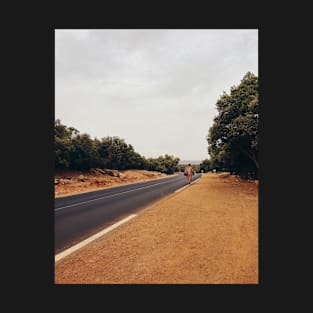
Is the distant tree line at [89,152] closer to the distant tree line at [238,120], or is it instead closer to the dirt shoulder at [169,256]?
the distant tree line at [238,120]

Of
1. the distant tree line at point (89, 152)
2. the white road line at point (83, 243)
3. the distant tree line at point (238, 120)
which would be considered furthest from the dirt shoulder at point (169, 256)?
the distant tree line at point (89, 152)

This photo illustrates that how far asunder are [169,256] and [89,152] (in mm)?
29262

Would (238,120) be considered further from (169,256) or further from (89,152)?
(89,152)

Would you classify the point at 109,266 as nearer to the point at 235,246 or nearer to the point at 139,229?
the point at 139,229

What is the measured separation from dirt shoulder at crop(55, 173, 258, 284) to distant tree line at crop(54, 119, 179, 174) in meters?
24.0

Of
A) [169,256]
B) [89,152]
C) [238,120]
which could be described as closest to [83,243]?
[169,256]

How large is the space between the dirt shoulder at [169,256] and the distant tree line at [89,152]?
24.0m

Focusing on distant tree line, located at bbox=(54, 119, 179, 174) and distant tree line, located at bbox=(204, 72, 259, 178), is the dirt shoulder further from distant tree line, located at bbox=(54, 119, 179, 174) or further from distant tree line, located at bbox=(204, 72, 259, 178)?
distant tree line, located at bbox=(54, 119, 179, 174)

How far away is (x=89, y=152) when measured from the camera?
31391 millimetres

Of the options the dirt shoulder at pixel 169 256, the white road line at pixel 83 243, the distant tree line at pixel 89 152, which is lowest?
the white road line at pixel 83 243

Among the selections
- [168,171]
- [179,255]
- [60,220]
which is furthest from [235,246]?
[168,171]

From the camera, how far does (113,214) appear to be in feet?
28.2

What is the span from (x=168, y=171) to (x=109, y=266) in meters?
66.1

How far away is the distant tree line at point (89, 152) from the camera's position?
90.6ft
